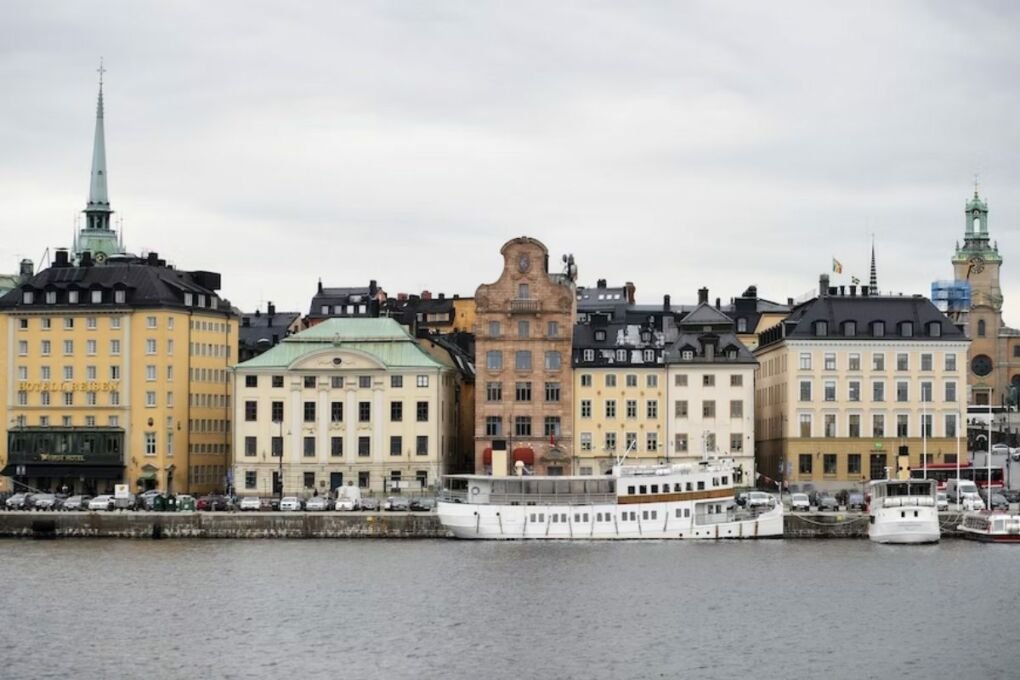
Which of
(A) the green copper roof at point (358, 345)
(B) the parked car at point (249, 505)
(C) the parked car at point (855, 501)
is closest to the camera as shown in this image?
(B) the parked car at point (249, 505)

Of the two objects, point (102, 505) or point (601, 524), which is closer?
point (601, 524)

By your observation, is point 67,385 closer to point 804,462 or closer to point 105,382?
point 105,382

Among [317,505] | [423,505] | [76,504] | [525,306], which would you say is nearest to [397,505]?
[423,505]

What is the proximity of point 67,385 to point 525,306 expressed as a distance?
36.6 metres

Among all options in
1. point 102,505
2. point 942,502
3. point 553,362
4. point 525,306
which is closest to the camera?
point 102,505

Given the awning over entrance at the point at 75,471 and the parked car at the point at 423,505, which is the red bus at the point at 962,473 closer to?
the parked car at the point at 423,505

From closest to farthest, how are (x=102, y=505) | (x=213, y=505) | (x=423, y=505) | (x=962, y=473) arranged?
1. (x=102, y=505)
2. (x=213, y=505)
3. (x=423, y=505)
4. (x=962, y=473)

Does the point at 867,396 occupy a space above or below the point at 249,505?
above

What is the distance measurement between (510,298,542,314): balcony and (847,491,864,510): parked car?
27.8m

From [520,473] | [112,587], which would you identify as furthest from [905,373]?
[112,587]

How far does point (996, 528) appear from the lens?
448 feet

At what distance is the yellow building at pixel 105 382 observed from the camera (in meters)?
165

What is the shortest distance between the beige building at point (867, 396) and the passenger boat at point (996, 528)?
83.6ft

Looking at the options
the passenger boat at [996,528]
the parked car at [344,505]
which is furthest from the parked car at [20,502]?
the passenger boat at [996,528]
